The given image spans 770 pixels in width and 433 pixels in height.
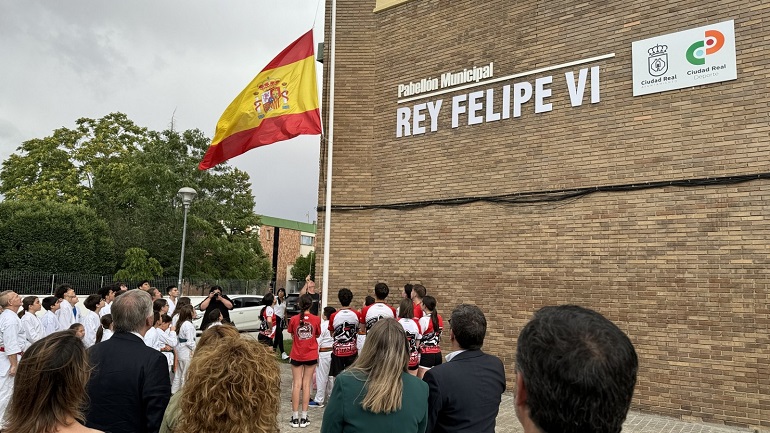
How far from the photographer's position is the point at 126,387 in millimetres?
3477

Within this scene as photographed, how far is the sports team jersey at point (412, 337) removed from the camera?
300 inches

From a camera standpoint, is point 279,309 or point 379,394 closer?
point 379,394

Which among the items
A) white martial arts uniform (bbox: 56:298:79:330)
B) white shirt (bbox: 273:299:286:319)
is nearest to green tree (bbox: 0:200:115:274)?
white shirt (bbox: 273:299:286:319)

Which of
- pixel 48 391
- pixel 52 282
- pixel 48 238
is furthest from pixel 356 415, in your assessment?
pixel 48 238

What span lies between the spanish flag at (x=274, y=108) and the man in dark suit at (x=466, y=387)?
828cm

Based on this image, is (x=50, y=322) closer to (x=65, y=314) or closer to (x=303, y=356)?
(x=65, y=314)

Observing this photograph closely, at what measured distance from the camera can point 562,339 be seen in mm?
1561

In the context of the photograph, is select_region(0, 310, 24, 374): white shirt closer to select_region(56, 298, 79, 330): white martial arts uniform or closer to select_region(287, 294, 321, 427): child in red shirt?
select_region(56, 298, 79, 330): white martial arts uniform

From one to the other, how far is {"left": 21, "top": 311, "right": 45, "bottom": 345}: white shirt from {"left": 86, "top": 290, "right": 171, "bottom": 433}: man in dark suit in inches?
220

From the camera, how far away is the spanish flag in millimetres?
11516

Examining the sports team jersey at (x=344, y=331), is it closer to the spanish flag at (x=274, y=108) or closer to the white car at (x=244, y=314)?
the spanish flag at (x=274, y=108)

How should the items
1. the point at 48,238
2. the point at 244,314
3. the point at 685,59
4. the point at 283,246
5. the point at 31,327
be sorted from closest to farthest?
the point at 31,327
the point at 685,59
the point at 244,314
the point at 48,238
the point at 283,246

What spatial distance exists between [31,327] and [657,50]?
10.8 meters

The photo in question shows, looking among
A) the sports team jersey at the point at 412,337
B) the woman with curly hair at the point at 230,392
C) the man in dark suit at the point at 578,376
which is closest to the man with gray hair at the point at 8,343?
the sports team jersey at the point at 412,337
